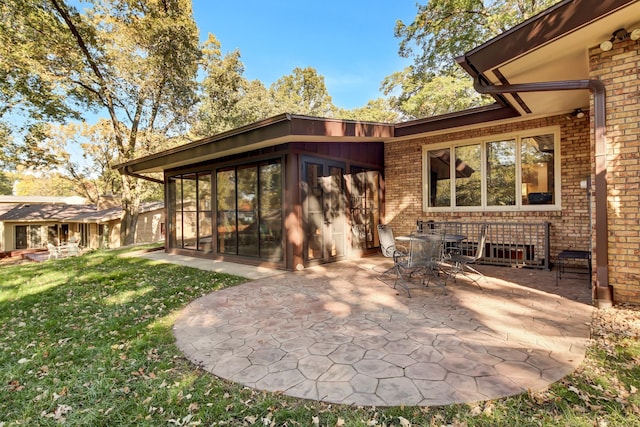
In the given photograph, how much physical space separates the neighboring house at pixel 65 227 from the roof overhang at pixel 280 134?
15.2m

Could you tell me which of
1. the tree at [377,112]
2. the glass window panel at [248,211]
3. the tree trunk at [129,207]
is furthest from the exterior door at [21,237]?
the tree at [377,112]

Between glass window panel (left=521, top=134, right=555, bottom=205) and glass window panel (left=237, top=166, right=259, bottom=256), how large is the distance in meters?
5.99

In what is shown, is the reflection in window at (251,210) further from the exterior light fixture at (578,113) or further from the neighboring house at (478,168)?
the exterior light fixture at (578,113)

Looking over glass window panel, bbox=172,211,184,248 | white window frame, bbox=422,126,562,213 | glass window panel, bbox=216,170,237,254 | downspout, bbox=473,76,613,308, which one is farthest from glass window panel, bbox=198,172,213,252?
downspout, bbox=473,76,613,308

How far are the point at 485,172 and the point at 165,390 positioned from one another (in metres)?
7.34

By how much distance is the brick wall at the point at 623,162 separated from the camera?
349 cm

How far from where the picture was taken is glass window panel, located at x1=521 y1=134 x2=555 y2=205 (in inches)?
251

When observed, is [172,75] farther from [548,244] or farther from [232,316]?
[548,244]

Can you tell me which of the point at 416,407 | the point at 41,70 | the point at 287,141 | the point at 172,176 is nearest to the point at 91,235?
the point at 41,70

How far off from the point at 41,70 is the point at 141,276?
9.80 metres

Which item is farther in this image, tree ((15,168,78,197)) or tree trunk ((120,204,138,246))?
tree ((15,168,78,197))

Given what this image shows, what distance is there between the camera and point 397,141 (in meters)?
8.38

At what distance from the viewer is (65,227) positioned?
22.7 meters

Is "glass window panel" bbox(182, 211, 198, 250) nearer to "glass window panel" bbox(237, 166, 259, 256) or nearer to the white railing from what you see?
"glass window panel" bbox(237, 166, 259, 256)
